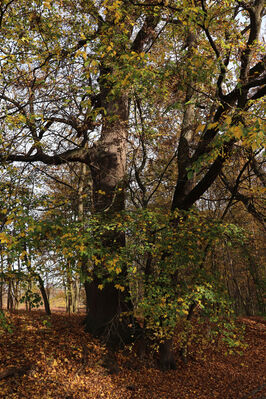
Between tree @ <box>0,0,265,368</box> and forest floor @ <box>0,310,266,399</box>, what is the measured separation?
0.67 m

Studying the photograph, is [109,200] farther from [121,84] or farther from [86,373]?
[86,373]

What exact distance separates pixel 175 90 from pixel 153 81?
117 centimetres

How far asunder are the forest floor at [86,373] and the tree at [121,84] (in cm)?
67

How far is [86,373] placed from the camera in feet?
20.1

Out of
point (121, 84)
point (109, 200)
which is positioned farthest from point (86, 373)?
point (121, 84)

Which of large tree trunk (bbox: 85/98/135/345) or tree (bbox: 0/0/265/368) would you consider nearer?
tree (bbox: 0/0/265/368)

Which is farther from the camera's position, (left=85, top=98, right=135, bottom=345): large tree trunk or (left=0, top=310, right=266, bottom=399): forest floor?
(left=85, top=98, right=135, bottom=345): large tree trunk

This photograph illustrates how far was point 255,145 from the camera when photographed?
254 centimetres

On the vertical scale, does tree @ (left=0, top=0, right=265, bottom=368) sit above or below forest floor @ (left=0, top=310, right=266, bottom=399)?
above

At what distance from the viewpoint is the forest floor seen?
5.27m

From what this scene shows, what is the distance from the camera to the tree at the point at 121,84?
4.95m

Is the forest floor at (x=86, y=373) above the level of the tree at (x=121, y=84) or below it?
below

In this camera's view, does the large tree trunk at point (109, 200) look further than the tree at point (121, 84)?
Yes

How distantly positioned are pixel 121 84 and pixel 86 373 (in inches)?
239
